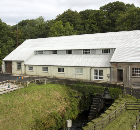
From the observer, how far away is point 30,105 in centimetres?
1864

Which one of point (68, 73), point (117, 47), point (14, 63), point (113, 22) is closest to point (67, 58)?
point (68, 73)

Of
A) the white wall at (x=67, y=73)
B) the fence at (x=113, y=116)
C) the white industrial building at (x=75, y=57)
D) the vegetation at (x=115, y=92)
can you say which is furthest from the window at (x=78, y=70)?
the fence at (x=113, y=116)

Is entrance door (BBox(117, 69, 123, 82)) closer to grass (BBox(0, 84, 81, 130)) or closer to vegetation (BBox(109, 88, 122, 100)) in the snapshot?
vegetation (BBox(109, 88, 122, 100))

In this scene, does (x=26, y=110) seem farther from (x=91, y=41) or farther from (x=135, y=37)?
(x=135, y=37)

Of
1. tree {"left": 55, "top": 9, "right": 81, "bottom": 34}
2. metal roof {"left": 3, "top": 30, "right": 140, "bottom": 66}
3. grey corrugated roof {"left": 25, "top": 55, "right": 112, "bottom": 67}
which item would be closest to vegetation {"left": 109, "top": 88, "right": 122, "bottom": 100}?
metal roof {"left": 3, "top": 30, "right": 140, "bottom": 66}

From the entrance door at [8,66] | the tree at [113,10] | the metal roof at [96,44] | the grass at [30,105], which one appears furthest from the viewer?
the tree at [113,10]

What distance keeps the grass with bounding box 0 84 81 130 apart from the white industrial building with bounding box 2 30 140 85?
6744 mm

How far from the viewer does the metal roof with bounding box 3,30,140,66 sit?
27895mm

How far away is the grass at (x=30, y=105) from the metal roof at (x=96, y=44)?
32.8 ft

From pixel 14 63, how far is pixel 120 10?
184 ft

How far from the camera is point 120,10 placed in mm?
72500

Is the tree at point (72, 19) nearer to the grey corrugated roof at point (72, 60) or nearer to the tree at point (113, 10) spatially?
the tree at point (113, 10)

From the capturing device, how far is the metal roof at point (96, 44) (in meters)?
27.9

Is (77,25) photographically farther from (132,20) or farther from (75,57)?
(75,57)
